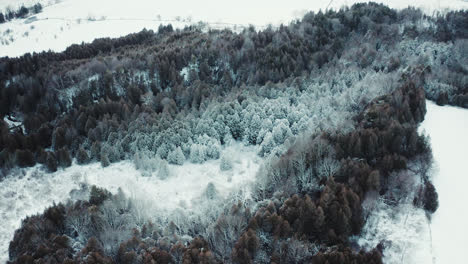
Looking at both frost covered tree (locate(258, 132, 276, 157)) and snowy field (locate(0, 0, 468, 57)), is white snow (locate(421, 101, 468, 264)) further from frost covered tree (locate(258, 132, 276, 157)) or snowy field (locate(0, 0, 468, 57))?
snowy field (locate(0, 0, 468, 57))

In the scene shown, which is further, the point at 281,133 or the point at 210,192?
the point at 281,133

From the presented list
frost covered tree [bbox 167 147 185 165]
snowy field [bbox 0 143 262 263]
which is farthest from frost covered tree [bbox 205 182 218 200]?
frost covered tree [bbox 167 147 185 165]

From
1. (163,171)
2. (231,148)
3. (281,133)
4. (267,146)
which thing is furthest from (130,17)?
(267,146)

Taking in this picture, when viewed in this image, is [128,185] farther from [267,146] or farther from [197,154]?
[267,146]

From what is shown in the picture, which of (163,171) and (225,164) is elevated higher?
(163,171)

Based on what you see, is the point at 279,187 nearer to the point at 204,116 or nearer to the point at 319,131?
the point at 319,131

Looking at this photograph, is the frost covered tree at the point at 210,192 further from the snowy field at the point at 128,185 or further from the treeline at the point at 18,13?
the treeline at the point at 18,13
